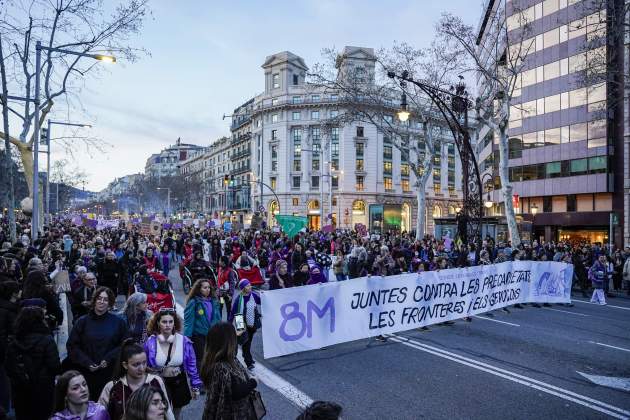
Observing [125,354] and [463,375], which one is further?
[463,375]

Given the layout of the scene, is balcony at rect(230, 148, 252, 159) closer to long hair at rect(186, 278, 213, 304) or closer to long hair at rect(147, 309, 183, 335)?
long hair at rect(186, 278, 213, 304)

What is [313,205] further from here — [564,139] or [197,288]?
[197,288]

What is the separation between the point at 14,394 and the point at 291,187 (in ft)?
206

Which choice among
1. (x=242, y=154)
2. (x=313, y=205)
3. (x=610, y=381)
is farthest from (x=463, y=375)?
(x=242, y=154)

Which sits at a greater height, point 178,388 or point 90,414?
point 90,414

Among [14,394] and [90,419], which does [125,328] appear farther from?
[90,419]

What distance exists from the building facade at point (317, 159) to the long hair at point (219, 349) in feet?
192

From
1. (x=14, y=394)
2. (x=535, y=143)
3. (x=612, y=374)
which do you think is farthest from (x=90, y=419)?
(x=535, y=143)

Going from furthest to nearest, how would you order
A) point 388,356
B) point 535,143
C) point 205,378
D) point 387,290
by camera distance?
point 535,143
point 387,290
point 388,356
point 205,378

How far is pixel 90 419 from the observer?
3158 mm

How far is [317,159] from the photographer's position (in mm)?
66250

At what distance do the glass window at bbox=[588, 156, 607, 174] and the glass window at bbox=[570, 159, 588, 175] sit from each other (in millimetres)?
401

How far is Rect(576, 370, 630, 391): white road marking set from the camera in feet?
21.1

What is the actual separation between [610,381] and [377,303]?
3.91m
